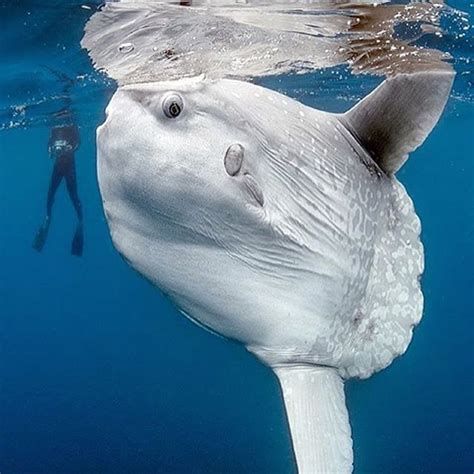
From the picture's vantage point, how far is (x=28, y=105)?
10.8 metres

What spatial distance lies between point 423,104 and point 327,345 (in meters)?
1.06

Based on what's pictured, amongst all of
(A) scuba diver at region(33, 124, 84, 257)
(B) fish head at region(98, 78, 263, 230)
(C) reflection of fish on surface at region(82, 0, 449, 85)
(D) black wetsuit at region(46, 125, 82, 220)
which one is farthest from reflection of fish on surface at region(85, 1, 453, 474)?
(D) black wetsuit at region(46, 125, 82, 220)

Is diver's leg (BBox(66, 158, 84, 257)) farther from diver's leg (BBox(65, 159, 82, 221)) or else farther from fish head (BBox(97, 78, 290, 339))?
fish head (BBox(97, 78, 290, 339))

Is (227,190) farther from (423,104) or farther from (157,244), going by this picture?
(423,104)

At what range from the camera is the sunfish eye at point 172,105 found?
2.46 m

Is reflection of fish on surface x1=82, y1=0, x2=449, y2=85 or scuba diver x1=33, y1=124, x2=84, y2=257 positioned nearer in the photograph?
reflection of fish on surface x1=82, y1=0, x2=449, y2=85

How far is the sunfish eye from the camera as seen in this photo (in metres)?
2.46

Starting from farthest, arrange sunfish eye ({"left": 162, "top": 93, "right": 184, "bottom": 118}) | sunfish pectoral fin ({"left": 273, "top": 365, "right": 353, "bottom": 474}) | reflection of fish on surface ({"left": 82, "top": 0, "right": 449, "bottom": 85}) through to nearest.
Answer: reflection of fish on surface ({"left": 82, "top": 0, "right": 449, "bottom": 85}) < sunfish pectoral fin ({"left": 273, "top": 365, "right": 353, "bottom": 474}) < sunfish eye ({"left": 162, "top": 93, "right": 184, "bottom": 118})

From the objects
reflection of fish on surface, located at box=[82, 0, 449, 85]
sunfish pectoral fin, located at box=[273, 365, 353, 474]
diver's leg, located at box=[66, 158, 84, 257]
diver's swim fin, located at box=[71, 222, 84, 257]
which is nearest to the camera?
sunfish pectoral fin, located at box=[273, 365, 353, 474]

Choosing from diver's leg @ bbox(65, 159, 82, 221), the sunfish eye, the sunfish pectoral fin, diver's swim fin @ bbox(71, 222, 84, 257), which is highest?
the sunfish eye

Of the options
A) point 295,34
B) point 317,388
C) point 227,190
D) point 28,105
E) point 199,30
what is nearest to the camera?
point 227,190

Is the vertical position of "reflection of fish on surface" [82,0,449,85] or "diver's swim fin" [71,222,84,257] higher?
"reflection of fish on surface" [82,0,449,85]

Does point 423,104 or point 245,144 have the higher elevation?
point 423,104

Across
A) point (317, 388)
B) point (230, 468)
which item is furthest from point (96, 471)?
point (317, 388)
